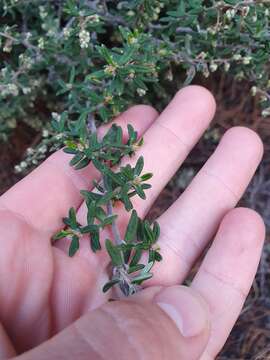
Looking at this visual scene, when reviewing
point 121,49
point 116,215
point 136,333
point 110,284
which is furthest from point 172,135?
point 136,333

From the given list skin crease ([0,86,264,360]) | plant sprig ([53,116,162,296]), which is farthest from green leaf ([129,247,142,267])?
skin crease ([0,86,264,360])

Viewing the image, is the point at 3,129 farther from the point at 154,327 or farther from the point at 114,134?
the point at 154,327

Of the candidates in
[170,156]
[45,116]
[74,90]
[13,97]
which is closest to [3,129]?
[13,97]

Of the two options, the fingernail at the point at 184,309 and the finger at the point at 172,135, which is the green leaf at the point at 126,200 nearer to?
the finger at the point at 172,135

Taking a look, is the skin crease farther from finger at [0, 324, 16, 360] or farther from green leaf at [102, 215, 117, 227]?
green leaf at [102, 215, 117, 227]

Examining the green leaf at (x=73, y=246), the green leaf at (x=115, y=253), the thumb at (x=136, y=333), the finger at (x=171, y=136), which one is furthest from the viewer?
the finger at (x=171, y=136)

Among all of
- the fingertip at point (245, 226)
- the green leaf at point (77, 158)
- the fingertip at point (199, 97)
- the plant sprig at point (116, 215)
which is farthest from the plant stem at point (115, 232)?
the fingertip at point (199, 97)

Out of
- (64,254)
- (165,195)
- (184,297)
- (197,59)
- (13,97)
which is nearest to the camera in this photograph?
(184,297)
